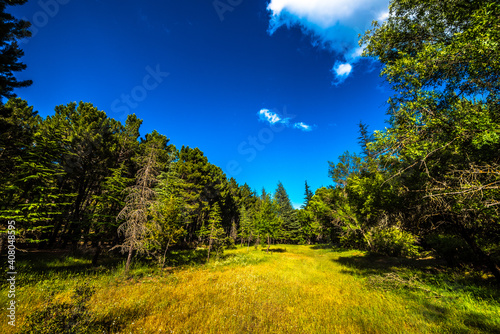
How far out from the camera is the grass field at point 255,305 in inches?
201

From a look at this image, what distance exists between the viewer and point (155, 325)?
5.32 m

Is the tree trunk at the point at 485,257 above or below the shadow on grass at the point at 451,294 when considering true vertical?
above

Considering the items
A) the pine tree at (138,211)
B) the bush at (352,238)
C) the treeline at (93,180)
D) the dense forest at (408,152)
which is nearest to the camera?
the dense forest at (408,152)

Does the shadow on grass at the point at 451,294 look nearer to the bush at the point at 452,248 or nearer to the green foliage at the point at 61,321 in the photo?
the bush at the point at 452,248

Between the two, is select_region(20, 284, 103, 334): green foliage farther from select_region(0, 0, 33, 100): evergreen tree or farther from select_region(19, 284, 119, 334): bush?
select_region(0, 0, 33, 100): evergreen tree

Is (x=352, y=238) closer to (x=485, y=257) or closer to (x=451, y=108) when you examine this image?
(x=485, y=257)

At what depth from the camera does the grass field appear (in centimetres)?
510

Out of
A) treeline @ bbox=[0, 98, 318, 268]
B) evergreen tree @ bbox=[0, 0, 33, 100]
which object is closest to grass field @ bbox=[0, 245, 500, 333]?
treeline @ bbox=[0, 98, 318, 268]

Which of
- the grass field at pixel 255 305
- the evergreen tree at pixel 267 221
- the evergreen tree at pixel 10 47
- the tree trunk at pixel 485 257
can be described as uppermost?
the evergreen tree at pixel 10 47

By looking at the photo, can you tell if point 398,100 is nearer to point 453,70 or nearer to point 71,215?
point 453,70

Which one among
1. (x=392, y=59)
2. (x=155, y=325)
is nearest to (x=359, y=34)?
(x=392, y=59)

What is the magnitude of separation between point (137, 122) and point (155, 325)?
74.0 feet

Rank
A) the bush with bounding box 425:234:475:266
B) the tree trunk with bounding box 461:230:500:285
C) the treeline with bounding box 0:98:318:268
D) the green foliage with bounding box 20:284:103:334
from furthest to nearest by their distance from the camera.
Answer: the bush with bounding box 425:234:475:266, the treeline with bounding box 0:98:318:268, the tree trunk with bounding box 461:230:500:285, the green foliage with bounding box 20:284:103:334

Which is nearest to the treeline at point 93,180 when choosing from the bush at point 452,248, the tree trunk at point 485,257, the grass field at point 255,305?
the grass field at point 255,305
